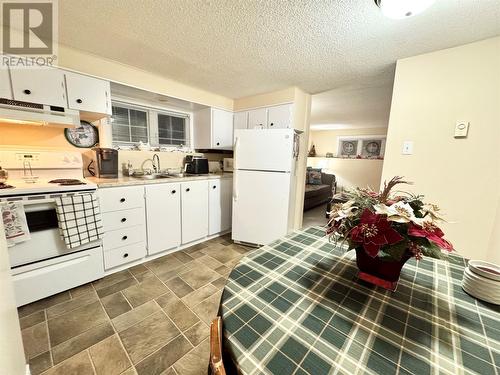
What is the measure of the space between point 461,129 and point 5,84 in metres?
3.67

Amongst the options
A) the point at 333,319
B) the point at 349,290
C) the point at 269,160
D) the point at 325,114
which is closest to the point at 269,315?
the point at 333,319

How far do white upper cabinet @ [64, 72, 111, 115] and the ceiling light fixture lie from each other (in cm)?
243

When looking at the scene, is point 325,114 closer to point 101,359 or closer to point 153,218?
point 153,218

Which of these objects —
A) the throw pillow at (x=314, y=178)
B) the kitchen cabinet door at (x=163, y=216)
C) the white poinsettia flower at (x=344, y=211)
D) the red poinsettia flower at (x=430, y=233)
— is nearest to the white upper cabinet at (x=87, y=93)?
the kitchen cabinet door at (x=163, y=216)

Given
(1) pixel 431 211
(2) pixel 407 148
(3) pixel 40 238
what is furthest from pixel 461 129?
(3) pixel 40 238

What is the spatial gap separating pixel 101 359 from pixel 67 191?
1264mm

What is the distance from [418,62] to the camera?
1.83m

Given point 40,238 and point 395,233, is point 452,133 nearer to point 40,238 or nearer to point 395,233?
point 395,233

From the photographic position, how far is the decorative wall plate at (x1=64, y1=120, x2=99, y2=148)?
2180mm

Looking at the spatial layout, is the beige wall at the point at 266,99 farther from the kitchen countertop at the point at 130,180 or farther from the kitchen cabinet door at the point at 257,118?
the kitchen countertop at the point at 130,180

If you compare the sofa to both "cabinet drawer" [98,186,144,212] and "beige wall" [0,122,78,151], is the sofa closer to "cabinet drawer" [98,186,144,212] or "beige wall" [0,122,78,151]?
"cabinet drawer" [98,186,144,212]

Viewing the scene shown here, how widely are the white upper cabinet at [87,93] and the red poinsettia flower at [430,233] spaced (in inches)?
104

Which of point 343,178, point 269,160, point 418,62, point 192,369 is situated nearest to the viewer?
point 192,369

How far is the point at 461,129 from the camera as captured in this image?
64.9 inches
